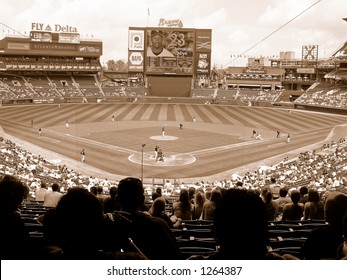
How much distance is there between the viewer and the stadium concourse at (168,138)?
100 feet

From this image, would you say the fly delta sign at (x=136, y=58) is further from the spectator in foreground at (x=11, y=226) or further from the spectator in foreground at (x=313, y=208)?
the spectator in foreground at (x=11, y=226)

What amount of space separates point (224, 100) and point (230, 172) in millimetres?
56240

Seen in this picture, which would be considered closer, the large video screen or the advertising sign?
the large video screen

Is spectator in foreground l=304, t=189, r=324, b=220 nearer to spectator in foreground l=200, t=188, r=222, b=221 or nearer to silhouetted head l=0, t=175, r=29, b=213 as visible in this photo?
spectator in foreground l=200, t=188, r=222, b=221

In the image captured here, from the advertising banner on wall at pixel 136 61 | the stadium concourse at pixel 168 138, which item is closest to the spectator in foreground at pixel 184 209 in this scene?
the stadium concourse at pixel 168 138

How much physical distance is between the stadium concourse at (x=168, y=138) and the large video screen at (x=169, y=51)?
69.1 feet

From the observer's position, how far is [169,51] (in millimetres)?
86875

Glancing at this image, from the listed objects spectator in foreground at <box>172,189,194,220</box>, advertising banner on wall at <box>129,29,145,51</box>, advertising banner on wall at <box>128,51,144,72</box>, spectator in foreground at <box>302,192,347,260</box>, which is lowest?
spectator in foreground at <box>172,189,194,220</box>

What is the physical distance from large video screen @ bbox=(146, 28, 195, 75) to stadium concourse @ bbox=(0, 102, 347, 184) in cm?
2107

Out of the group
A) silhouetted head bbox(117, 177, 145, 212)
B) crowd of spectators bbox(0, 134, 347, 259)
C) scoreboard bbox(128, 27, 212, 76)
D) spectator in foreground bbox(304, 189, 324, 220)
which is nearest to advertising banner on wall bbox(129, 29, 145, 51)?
scoreboard bbox(128, 27, 212, 76)

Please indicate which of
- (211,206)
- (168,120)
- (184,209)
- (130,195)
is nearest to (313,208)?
(211,206)

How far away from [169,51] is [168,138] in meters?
48.1

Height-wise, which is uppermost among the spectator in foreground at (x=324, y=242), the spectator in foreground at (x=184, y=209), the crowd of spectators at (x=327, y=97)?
the crowd of spectators at (x=327, y=97)

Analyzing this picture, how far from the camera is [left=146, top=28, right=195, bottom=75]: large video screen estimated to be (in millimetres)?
86062
